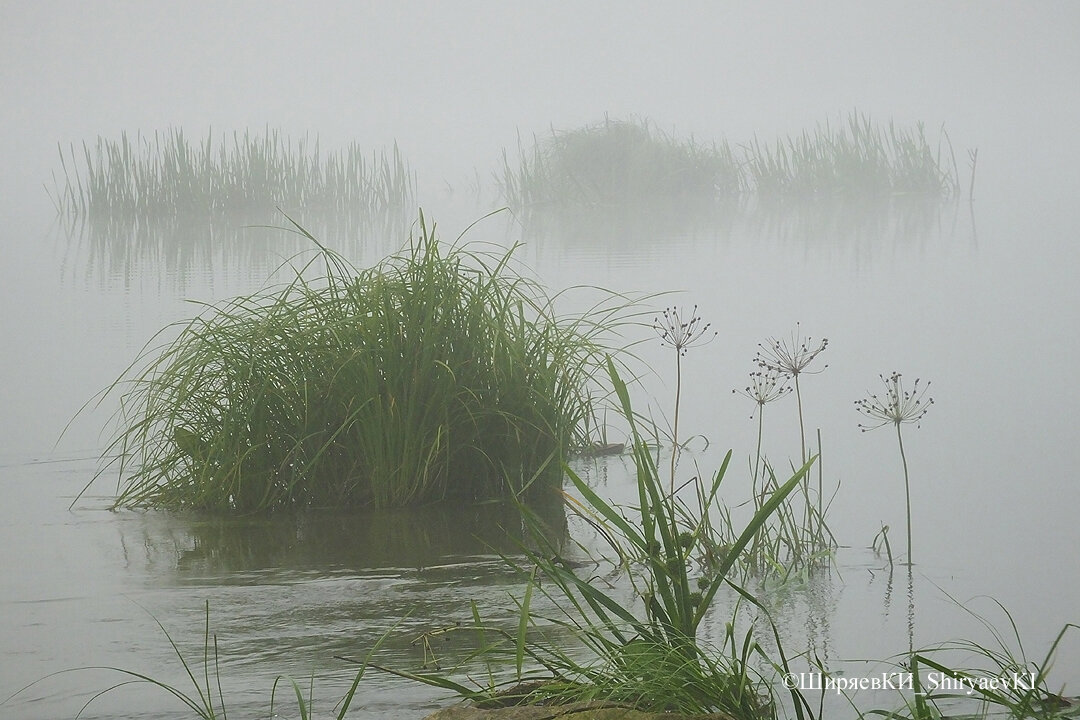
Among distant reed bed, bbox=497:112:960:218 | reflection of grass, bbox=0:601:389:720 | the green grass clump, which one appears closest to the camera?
reflection of grass, bbox=0:601:389:720

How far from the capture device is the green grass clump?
9.71 ft

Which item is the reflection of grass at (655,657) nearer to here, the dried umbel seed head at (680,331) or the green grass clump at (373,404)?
the dried umbel seed head at (680,331)

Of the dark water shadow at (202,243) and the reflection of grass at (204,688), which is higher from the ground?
the dark water shadow at (202,243)

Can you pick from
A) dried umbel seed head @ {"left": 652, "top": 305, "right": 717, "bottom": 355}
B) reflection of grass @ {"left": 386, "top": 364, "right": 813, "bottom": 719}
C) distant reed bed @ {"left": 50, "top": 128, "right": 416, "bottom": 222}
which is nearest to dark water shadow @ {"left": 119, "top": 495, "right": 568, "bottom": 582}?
dried umbel seed head @ {"left": 652, "top": 305, "right": 717, "bottom": 355}

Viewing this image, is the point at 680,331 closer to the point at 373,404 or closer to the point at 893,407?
the point at 373,404

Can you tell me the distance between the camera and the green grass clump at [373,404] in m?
2.96

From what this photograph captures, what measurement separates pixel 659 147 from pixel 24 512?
13075 mm

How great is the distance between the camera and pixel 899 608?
2285mm

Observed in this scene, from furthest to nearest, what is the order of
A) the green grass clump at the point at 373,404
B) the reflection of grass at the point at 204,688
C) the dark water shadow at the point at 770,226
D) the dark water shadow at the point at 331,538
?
the dark water shadow at the point at 770,226, the green grass clump at the point at 373,404, the dark water shadow at the point at 331,538, the reflection of grass at the point at 204,688

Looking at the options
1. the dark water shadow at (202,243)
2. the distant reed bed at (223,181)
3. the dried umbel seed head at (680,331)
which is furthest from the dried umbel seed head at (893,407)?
the distant reed bed at (223,181)

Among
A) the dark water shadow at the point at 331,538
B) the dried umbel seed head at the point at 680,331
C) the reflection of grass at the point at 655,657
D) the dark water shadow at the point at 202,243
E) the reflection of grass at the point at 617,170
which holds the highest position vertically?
the reflection of grass at the point at 617,170

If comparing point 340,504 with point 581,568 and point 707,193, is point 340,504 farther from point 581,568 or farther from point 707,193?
point 707,193

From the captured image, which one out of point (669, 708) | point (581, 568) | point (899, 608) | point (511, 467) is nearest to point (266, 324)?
point (511, 467)

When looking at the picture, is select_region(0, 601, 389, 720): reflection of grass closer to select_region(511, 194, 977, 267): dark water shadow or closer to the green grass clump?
the green grass clump
